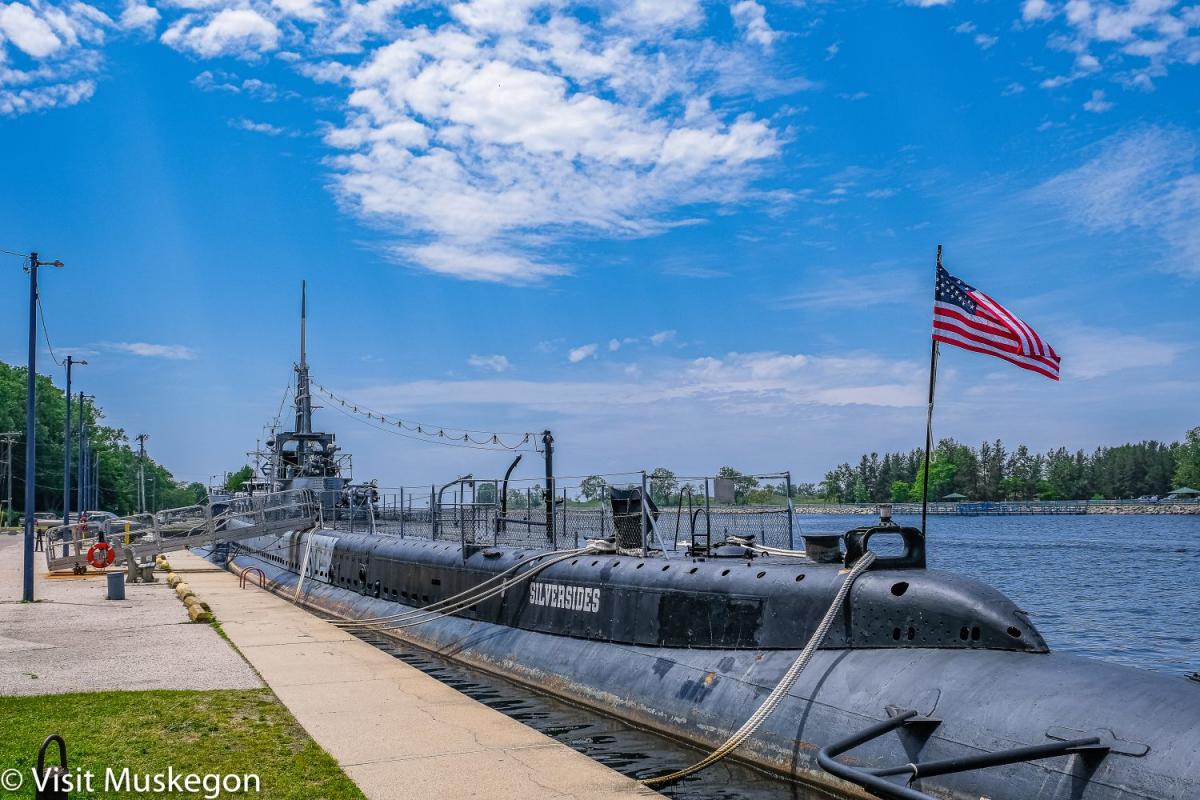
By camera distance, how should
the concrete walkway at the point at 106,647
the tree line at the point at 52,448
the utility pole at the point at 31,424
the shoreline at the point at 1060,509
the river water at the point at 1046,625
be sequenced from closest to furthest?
the river water at the point at 1046,625, the concrete walkway at the point at 106,647, the utility pole at the point at 31,424, the tree line at the point at 52,448, the shoreline at the point at 1060,509

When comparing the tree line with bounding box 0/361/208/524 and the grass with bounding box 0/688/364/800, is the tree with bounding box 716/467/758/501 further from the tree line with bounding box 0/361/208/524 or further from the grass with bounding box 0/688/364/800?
the tree line with bounding box 0/361/208/524

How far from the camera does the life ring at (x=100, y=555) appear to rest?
112ft

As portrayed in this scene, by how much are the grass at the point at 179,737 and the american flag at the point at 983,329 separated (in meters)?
8.68

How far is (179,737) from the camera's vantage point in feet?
37.4

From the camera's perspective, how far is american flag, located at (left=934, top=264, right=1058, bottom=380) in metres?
12.5

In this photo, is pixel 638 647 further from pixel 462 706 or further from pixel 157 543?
pixel 157 543

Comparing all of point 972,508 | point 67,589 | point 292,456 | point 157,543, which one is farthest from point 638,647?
point 972,508

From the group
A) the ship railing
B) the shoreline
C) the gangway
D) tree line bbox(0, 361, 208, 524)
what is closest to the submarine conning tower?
the gangway

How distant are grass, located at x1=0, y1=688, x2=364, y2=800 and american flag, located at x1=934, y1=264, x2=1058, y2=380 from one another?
868 centimetres

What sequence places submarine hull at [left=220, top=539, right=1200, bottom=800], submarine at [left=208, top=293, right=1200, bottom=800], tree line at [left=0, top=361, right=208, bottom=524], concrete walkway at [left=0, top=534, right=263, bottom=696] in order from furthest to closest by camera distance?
tree line at [left=0, top=361, right=208, bottom=524] → concrete walkway at [left=0, top=534, right=263, bottom=696] → submarine at [left=208, top=293, right=1200, bottom=800] → submarine hull at [left=220, top=539, right=1200, bottom=800]

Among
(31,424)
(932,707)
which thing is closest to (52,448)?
(31,424)

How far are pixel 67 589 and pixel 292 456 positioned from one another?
60.8ft

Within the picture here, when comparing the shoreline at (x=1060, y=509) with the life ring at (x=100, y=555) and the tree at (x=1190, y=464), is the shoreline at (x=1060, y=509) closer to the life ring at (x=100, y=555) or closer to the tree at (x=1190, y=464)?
the tree at (x=1190, y=464)

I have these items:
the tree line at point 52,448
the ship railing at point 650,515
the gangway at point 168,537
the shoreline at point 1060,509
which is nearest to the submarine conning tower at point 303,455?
the gangway at point 168,537
